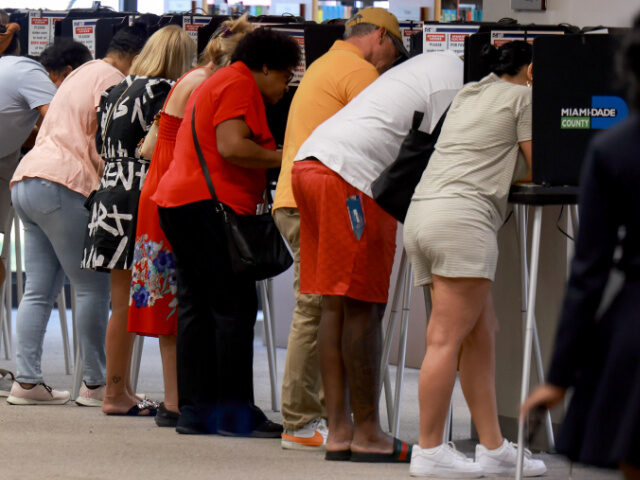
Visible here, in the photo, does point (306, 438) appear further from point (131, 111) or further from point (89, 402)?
point (131, 111)

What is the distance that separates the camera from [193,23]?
484 cm

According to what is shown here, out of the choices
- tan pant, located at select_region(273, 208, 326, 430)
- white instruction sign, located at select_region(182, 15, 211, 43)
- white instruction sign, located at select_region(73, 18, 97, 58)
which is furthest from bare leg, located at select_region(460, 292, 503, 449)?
white instruction sign, located at select_region(73, 18, 97, 58)

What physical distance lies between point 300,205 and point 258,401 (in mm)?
1731

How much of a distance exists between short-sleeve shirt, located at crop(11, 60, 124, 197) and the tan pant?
1101 millimetres

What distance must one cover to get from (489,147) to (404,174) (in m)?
0.28

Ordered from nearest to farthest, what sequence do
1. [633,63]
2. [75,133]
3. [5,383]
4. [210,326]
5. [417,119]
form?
[633,63] → [417,119] → [210,326] → [75,133] → [5,383]

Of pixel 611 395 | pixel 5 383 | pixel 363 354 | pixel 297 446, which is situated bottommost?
pixel 5 383

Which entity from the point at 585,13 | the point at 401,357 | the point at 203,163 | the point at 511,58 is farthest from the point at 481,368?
the point at 585,13

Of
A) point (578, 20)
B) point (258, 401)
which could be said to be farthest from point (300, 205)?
point (578, 20)

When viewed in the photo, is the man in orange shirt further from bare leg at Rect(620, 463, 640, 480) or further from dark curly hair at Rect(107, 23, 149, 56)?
bare leg at Rect(620, 463, 640, 480)

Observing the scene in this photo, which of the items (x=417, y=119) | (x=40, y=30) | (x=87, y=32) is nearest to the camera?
(x=417, y=119)

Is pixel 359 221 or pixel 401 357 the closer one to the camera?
pixel 359 221

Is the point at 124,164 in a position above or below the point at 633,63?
below

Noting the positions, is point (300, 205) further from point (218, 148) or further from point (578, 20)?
point (578, 20)
